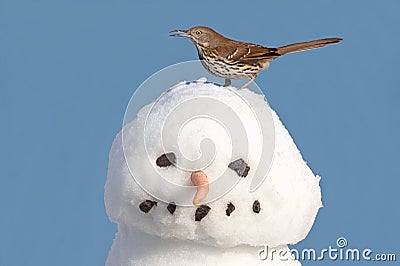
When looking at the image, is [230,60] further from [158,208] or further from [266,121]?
[158,208]

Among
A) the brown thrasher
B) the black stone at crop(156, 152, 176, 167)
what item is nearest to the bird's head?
the brown thrasher

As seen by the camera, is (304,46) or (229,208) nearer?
(229,208)

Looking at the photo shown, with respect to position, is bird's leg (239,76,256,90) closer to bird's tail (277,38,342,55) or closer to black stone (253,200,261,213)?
bird's tail (277,38,342,55)

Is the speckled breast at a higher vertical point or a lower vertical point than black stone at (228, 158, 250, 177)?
higher

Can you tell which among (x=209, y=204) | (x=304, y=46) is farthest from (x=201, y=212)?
(x=304, y=46)

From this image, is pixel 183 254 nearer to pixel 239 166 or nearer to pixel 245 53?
pixel 239 166

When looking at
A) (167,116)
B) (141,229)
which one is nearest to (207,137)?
(167,116)
